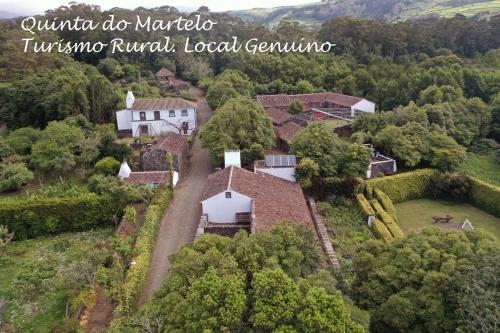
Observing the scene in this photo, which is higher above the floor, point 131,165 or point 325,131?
point 325,131

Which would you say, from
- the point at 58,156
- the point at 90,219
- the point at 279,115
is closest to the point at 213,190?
the point at 90,219

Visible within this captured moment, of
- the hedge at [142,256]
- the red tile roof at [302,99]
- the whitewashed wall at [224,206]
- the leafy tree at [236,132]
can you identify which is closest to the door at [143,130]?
the leafy tree at [236,132]

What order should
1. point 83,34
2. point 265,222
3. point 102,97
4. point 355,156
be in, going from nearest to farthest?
point 265,222, point 355,156, point 102,97, point 83,34

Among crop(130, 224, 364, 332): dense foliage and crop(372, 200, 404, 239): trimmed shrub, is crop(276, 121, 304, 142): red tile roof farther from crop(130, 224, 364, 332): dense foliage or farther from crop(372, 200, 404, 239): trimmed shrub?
crop(130, 224, 364, 332): dense foliage

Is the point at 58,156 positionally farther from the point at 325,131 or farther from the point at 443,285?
the point at 443,285

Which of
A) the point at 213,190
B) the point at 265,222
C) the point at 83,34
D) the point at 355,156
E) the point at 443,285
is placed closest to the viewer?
the point at 443,285

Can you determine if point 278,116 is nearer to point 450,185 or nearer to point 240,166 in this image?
point 240,166

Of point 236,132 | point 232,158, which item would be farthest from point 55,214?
point 236,132

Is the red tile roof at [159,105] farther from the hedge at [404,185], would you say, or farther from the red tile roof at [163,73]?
the hedge at [404,185]
